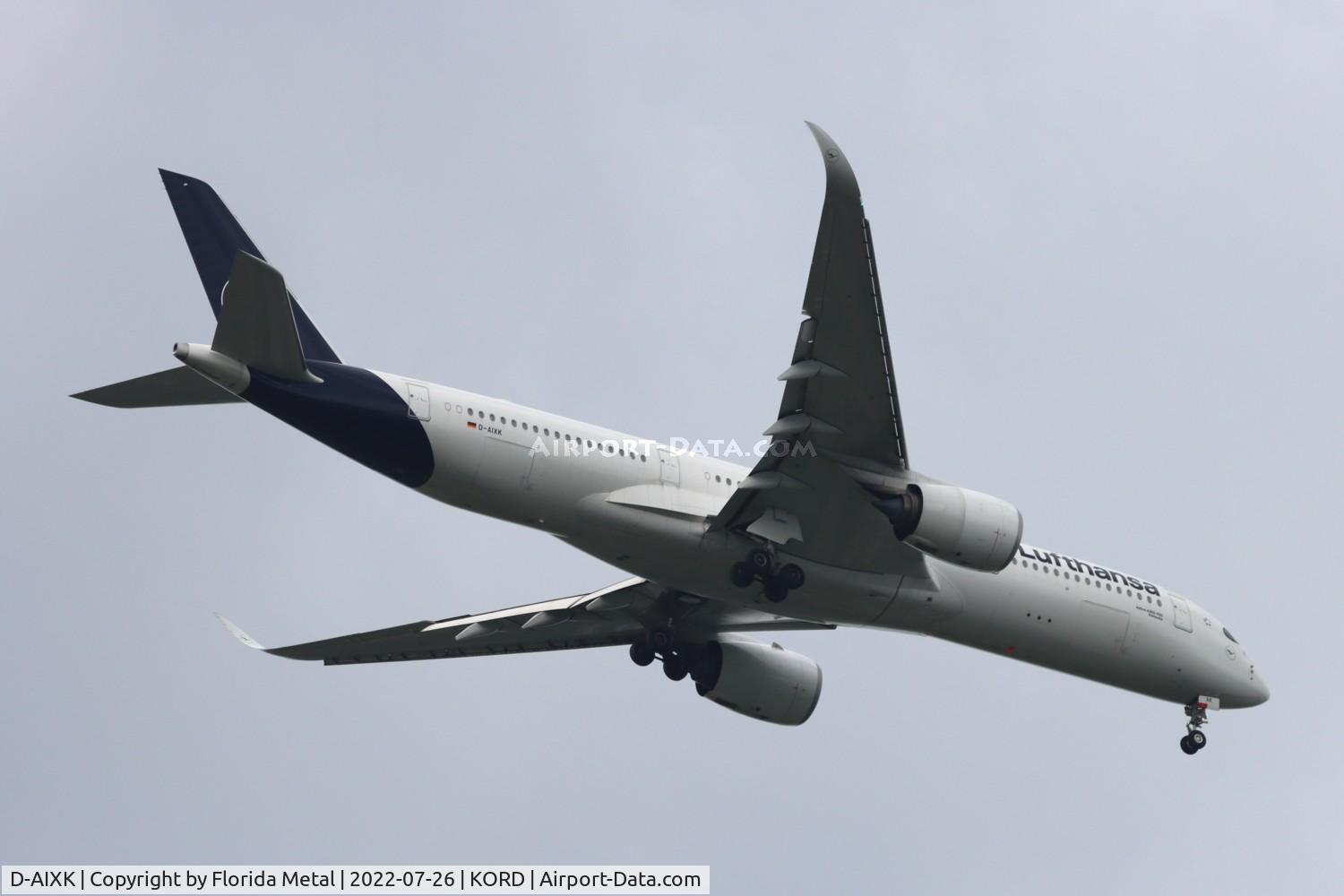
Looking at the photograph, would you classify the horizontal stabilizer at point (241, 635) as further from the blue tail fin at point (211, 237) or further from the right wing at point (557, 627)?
the blue tail fin at point (211, 237)

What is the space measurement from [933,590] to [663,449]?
532 centimetres

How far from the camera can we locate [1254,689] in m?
30.1

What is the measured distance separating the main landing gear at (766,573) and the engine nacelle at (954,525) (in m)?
2.10

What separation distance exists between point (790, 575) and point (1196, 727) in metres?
9.77

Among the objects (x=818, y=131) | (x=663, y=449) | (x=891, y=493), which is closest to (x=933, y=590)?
(x=891, y=493)

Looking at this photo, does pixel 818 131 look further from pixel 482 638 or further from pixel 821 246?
pixel 482 638

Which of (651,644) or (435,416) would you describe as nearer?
(435,416)

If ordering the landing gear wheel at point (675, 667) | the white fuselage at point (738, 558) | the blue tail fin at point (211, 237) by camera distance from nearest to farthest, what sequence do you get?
the white fuselage at point (738, 558) < the blue tail fin at point (211, 237) < the landing gear wheel at point (675, 667)

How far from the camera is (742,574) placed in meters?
24.9

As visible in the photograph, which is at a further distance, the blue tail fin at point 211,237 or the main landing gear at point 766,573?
the main landing gear at point 766,573

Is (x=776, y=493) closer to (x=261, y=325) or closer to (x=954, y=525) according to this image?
(x=954, y=525)

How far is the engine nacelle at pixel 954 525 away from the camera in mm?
23469

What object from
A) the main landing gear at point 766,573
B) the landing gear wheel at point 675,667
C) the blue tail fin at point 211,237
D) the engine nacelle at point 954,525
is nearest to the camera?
the engine nacelle at point 954,525

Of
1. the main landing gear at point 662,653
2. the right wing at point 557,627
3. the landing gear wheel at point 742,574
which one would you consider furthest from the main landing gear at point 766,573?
the main landing gear at point 662,653
